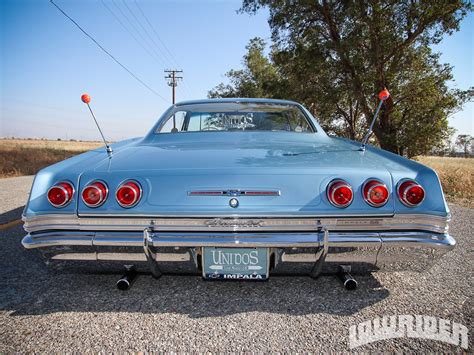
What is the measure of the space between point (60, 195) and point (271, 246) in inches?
53.7

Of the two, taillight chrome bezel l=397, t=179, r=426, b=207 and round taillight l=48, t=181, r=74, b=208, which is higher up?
taillight chrome bezel l=397, t=179, r=426, b=207

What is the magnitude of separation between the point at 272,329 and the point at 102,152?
1.86m

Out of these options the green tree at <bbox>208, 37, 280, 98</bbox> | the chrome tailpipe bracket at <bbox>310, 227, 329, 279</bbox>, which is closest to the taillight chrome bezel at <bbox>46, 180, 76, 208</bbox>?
the chrome tailpipe bracket at <bbox>310, 227, 329, 279</bbox>

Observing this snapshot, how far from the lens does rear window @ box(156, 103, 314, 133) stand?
2.93 metres

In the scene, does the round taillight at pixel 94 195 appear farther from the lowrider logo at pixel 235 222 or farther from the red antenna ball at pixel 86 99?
the red antenna ball at pixel 86 99

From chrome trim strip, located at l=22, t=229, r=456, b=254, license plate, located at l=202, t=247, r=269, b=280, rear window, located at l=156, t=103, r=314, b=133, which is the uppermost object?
rear window, located at l=156, t=103, r=314, b=133

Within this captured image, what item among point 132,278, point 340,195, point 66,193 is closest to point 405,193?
point 340,195

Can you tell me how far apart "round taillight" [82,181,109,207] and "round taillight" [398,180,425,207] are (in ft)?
6.07

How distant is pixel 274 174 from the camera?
1.76 meters

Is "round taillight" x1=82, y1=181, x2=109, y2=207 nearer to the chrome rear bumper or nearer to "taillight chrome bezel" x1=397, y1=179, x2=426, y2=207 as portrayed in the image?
the chrome rear bumper

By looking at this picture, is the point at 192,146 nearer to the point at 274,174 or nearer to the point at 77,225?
the point at 274,174

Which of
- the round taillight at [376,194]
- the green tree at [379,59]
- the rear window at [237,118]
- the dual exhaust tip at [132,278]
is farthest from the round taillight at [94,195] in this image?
the green tree at [379,59]

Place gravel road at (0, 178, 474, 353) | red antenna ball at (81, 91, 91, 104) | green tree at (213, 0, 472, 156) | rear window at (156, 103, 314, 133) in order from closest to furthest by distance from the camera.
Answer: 1. gravel road at (0, 178, 474, 353)
2. red antenna ball at (81, 91, 91, 104)
3. rear window at (156, 103, 314, 133)
4. green tree at (213, 0, 472, 156)

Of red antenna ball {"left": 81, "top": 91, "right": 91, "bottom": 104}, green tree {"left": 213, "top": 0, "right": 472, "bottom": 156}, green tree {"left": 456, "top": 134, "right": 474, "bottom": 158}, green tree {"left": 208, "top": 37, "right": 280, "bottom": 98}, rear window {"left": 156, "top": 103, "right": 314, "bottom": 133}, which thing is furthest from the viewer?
green tree {"left": 456, "top": 134, "right": 474, "bottom": 158}
